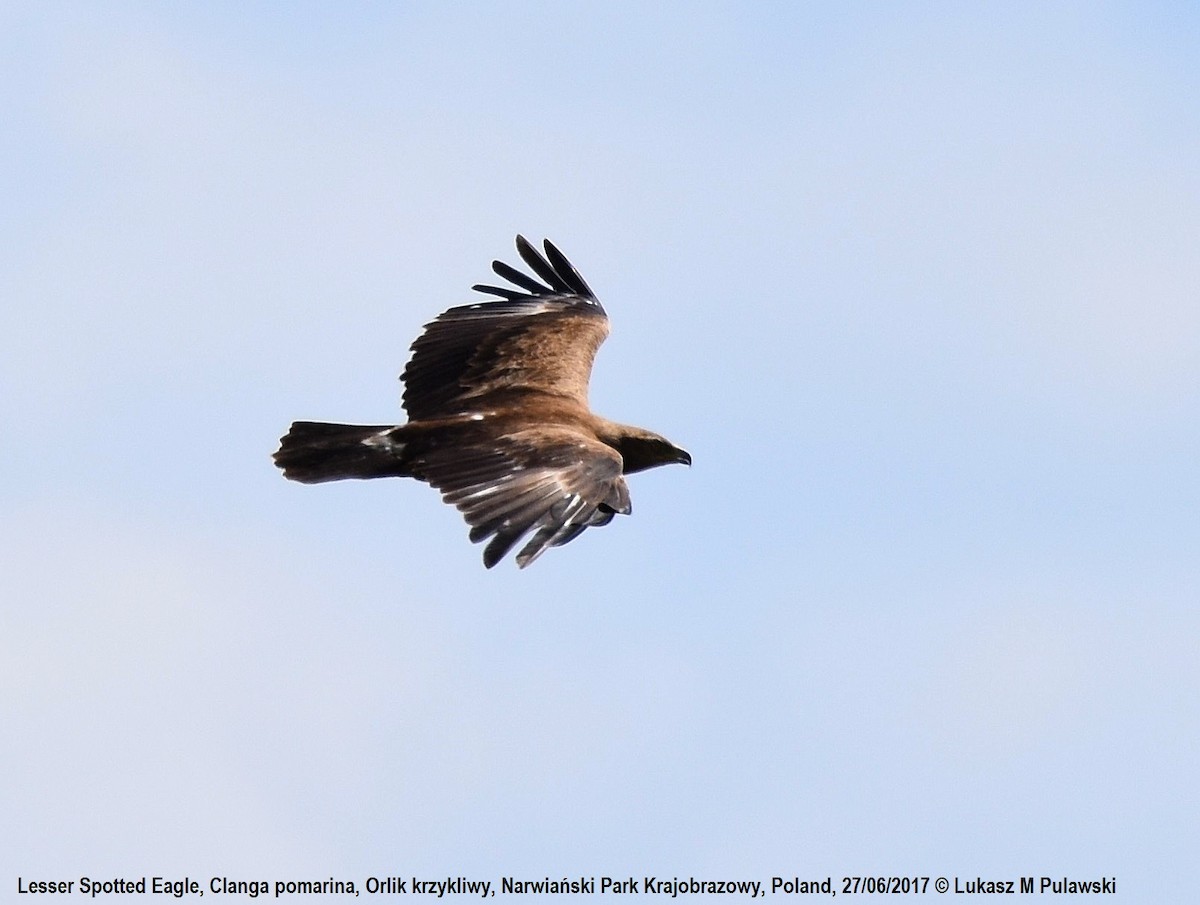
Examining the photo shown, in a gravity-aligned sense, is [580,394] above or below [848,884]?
above

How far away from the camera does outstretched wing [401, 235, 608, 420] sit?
42.0 ft

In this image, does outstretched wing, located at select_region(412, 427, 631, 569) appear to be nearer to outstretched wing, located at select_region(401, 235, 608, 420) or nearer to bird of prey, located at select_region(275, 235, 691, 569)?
bird of prey, located at select_region(275, 235, 691, 569)

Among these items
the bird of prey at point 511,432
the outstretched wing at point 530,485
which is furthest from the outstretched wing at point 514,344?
the outstretched wing at point 530,485

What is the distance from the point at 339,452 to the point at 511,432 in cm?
110

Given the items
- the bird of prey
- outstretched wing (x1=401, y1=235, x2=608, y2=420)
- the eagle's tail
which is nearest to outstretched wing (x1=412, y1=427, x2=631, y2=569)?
the bird of prey

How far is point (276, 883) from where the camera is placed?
380 inches

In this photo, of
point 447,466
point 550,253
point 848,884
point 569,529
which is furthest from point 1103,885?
point 550,253

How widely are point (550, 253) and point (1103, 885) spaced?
6550 mm

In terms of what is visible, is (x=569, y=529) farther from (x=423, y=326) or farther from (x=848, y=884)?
(x=423, y=326)

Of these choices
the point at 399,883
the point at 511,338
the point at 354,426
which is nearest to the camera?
the point at 399,883

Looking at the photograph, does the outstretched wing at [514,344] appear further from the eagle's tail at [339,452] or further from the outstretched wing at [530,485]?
the outstretched wing at [530,485]

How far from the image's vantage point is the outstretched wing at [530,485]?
9922 mm

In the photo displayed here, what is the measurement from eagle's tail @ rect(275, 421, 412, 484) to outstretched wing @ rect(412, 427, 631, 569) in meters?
0.27

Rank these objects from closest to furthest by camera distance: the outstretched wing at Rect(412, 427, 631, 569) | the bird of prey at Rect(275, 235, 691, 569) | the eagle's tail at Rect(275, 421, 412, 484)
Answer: the outstretched wing at Rect(412, 427, 631, 569)
the bird of prey at Rect(275, 235, 691, 569)
the eagle's tail at Rect(275, 421, 412, 484)
